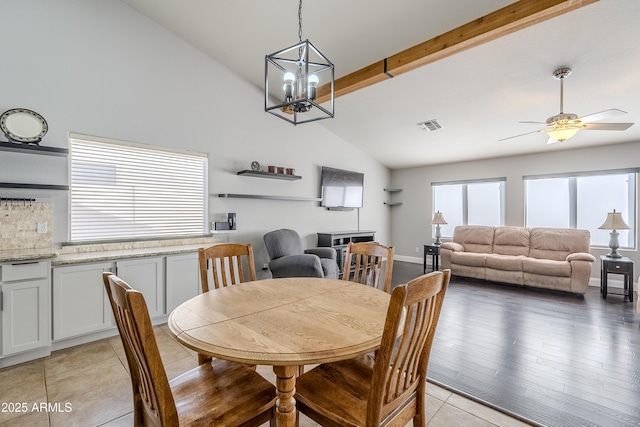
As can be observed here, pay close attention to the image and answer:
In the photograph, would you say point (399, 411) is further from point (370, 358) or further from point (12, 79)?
point (12, 79)

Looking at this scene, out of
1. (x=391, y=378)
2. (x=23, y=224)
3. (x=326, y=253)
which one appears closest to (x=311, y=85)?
(x=391, y=378)

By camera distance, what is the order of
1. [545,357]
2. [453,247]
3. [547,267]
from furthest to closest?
1. [453,247]
2. [547,267]
3. [545,357]

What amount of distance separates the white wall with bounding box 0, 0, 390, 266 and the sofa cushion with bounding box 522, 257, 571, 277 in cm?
365

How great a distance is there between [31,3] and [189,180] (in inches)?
87.7

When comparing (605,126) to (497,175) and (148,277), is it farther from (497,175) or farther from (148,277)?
(148,277)

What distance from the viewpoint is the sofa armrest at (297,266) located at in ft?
12.6

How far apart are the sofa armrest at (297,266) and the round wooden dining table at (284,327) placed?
2.03m

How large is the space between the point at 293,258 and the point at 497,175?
15.5 feet

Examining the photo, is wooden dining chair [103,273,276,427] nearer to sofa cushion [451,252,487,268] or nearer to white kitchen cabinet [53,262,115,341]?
white kitchen cabinet [53,262,115,341]

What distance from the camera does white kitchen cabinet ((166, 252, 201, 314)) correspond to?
323cm

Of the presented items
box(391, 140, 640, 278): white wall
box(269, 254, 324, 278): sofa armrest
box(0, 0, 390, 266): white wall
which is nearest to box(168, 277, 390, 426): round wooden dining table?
box(269, 254, 324, 278): sofa armrest

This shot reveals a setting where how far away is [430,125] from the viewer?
4887 mm

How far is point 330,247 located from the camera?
5.14 metres

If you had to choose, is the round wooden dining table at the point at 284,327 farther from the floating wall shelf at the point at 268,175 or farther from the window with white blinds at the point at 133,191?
the floating wall shelf at the point at 268,175
